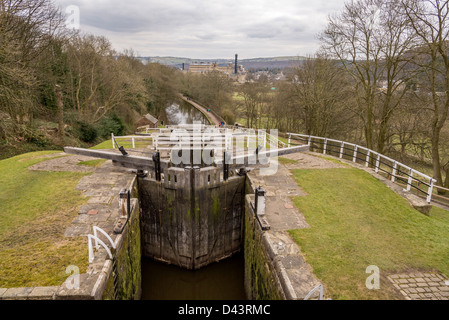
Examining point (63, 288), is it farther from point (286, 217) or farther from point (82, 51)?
point (82, 51)

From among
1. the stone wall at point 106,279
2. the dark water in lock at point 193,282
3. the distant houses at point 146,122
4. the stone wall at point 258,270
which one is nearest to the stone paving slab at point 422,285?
Result: the stone wall at point 258,270

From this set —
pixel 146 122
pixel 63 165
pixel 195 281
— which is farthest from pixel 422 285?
pixel 146 122

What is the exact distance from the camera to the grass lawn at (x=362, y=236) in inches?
216

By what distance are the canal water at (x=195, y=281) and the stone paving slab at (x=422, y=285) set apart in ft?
16.4

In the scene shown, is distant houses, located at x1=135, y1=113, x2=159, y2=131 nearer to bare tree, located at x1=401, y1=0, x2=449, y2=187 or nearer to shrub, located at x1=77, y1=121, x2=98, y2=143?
shrub, located at x1=77, y1=121, x2=98, y2=143

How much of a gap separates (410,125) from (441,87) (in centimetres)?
591

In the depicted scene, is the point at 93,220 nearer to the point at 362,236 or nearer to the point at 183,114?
the point at 362,236

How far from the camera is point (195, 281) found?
934 centimetres

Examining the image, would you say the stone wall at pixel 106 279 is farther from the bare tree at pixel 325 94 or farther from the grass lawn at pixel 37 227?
the bare tree at pixel 325 94

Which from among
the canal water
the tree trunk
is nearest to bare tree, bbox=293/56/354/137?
the canal water

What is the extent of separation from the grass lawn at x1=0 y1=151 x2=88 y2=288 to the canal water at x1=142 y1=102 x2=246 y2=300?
142 inches

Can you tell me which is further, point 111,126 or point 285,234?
point 111,126

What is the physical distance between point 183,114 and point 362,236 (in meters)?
54.1
